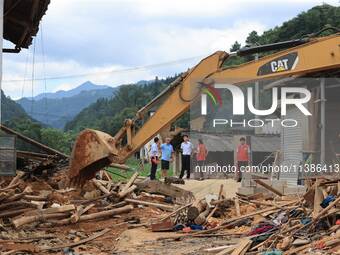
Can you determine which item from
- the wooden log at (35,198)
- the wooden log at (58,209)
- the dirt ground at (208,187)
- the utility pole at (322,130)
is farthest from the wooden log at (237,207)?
the utility pole at (322,130)

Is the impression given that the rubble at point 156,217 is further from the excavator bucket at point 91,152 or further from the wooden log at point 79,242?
the excavator bucket at point 91,152

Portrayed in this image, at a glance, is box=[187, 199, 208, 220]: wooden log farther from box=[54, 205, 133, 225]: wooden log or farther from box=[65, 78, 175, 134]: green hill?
box=[65, 78, 175, 134]: green hill

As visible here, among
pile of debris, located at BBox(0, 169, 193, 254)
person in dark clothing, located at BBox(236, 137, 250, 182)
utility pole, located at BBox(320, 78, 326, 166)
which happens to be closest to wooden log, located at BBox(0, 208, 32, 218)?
pile of debris, located at BBox(0, 169, 193, 254)

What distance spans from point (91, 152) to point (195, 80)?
2672 millimetres

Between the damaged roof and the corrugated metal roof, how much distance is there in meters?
10.8

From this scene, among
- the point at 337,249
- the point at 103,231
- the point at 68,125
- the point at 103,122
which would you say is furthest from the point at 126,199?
the point at 68,125

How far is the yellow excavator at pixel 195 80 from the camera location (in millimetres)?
12461

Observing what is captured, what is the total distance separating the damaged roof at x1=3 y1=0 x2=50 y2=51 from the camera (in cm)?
1251

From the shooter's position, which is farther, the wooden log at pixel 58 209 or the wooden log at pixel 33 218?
the wooden log at pixel 58 209

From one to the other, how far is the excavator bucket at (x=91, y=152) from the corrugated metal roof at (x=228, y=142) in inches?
472

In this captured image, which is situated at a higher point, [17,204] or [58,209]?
[17,204]

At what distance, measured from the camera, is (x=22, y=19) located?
44.8 feet

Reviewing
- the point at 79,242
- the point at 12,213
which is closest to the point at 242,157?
the point at 12,213

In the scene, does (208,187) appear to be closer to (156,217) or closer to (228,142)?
(156,217)
